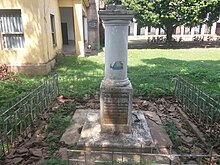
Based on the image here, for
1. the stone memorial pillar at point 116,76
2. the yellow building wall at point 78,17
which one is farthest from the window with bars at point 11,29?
the stone memorial pillar at point 116,76

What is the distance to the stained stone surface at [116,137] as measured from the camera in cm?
404

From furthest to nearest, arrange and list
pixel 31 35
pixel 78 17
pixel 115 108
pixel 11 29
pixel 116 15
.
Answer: pixel 78 17
pixel 11 29
pixel 31 35
pixel 115 108
pixel 116 15

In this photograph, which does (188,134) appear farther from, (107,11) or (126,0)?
(126,0)

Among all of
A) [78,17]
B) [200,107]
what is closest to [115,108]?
[200,107]

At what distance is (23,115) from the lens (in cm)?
465

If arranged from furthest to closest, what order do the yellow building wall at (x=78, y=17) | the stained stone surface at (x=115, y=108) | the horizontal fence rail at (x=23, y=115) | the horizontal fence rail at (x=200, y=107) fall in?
1. the yellow building wall at (x=78, y=17)
2. the horizontal fence rail at (x=200, y=107)
3. the stained stone surface at (x=115, y=108)
4. the horizontal fence rail at (x=23, y=115)

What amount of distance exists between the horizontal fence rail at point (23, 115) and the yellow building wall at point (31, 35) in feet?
12.4

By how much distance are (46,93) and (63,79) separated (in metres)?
2.49

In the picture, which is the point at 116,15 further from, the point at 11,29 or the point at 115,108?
the point at 11,29

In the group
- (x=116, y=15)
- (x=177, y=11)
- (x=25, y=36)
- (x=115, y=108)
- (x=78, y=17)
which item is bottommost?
(x=115, y=108)

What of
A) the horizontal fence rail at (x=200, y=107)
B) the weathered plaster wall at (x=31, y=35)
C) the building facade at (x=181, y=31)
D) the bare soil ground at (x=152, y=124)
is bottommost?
the bare soil ground at (x=152, y=124)

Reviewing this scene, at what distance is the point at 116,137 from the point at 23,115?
6.74 feet

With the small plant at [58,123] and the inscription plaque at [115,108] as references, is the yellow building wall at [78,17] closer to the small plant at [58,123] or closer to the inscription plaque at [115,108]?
the small plant at [58,123]

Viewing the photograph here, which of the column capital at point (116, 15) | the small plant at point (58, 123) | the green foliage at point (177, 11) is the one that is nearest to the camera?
the column capital at point (116, 15)
